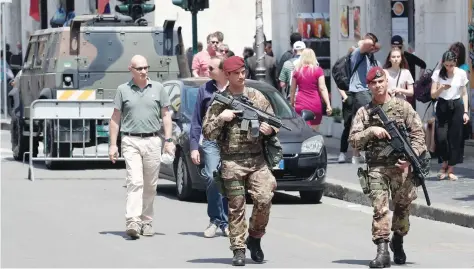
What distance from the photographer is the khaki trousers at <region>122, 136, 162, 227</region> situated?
13.5 metres

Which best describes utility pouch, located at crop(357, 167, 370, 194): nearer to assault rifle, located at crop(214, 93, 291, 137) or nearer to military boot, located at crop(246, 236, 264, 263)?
assault rifle, located at crop(214, 93, 291, 137)

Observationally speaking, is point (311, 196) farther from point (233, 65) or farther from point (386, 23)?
point (386, 23)

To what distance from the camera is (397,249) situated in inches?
445

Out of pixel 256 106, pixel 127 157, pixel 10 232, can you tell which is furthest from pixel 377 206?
pixel 10 232

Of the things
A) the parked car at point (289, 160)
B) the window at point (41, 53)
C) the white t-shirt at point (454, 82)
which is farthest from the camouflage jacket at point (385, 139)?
the window at point (41, 53)

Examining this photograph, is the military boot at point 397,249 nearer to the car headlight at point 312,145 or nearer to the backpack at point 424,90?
the car headlight at point 312,145

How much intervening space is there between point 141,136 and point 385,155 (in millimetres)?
3317

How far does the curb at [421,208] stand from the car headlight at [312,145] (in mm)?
729

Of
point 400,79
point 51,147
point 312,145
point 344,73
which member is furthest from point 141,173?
point 51,147

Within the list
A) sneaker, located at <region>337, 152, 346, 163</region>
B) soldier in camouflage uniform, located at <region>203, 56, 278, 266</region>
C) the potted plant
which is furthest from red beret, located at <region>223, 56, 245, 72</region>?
the potted plant

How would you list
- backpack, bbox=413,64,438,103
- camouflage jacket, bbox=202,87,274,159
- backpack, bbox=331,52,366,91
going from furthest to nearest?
backpack, bbox=331,52,366,91
backpack, bbox=413,64,438,103
camouflage jacket, bbox=202,87,274,159

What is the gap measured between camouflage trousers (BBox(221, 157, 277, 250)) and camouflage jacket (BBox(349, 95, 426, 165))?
2.49 ft

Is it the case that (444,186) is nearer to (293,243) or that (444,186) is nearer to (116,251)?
(293,243)

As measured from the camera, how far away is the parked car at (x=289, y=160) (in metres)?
16.5
